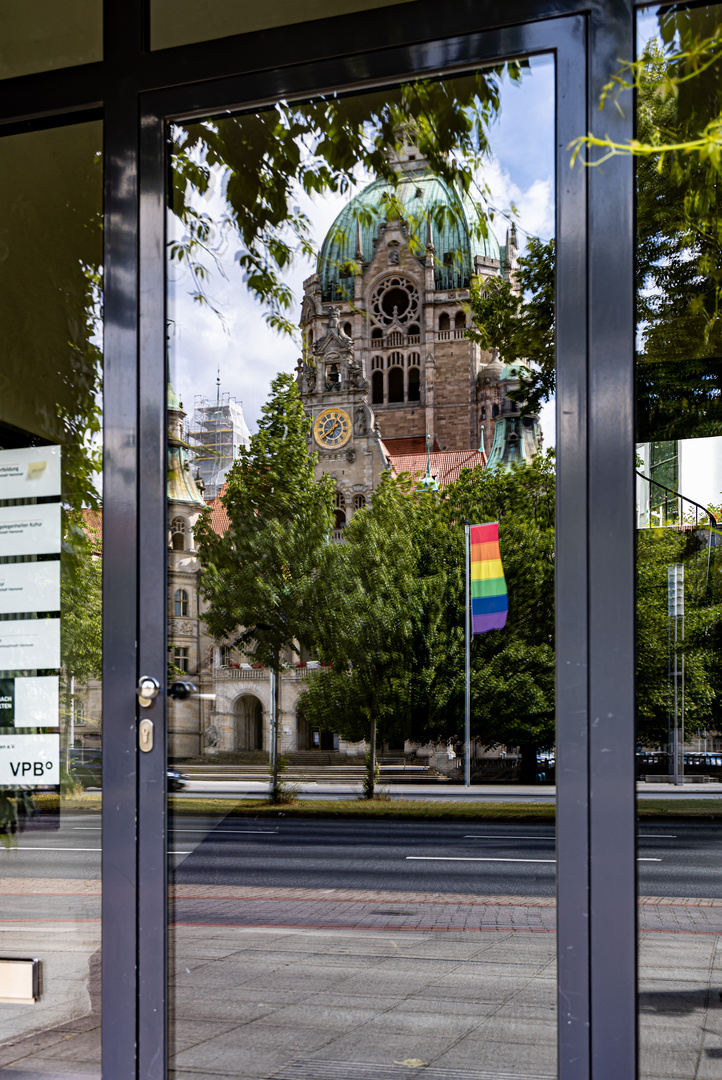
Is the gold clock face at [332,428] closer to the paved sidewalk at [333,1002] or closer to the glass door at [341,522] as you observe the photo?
the glass door at [341,522]

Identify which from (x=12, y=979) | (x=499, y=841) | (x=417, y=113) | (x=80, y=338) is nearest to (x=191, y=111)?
(x=417, y=113)

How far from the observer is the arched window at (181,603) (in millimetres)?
2594

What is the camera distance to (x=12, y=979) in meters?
2.77

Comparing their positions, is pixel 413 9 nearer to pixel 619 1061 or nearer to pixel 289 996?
pixel 619 1061

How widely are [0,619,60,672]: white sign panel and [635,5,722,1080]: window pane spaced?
1.68m

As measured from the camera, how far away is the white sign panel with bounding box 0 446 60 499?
116 inches

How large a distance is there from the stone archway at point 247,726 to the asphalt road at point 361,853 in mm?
228

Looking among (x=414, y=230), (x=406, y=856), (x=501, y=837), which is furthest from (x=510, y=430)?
(x=406, y=856)

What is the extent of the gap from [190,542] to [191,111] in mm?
1143

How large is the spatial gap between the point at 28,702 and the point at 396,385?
1.43 metres

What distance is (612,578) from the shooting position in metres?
2.16

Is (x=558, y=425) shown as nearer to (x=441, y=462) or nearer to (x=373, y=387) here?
(x=441, y=462)

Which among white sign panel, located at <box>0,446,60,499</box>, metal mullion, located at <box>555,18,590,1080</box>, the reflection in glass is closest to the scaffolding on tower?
the reflection in glass

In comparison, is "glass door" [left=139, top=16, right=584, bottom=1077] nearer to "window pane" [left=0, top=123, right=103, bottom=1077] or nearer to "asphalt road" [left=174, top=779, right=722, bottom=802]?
"asphalt road" [left=174, top=779, right=722, bottom=802]
